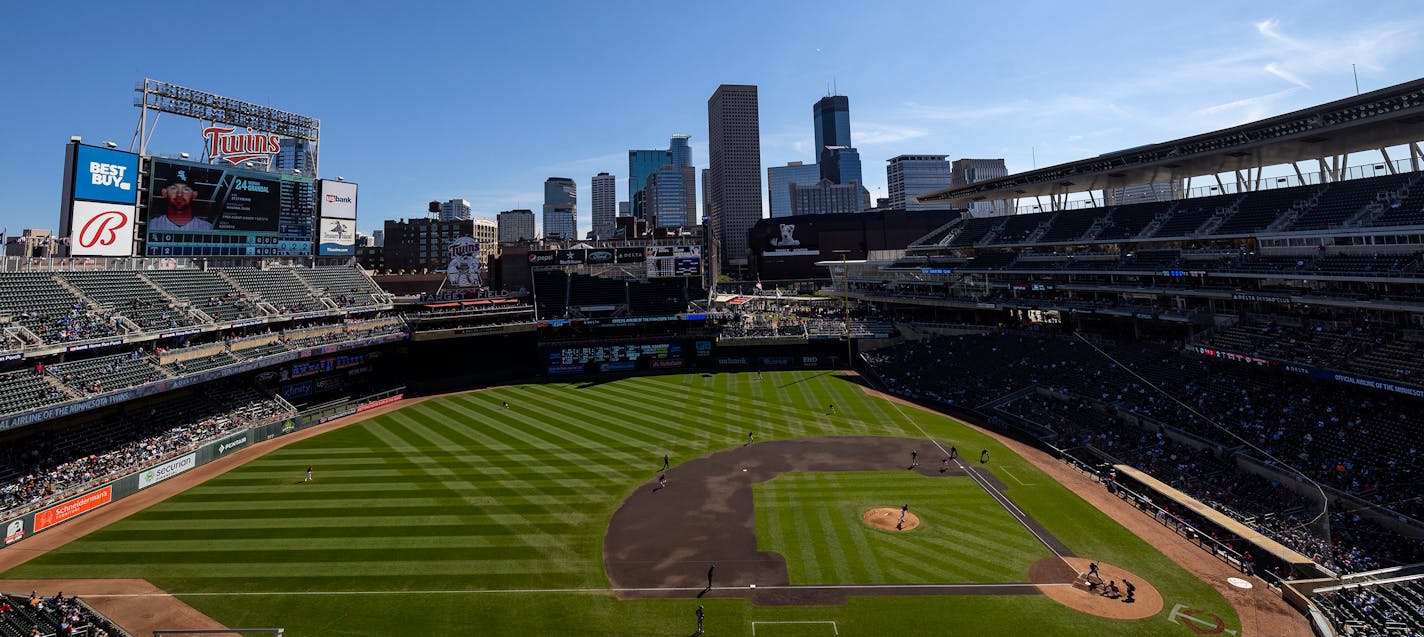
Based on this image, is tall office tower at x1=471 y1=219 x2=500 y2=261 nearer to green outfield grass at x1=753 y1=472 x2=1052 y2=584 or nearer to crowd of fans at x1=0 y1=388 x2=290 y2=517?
crowd of fans at x1=0 y1=388 x2=290 y2=517

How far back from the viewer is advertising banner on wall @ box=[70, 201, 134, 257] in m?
39.8

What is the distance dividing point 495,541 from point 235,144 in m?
45.2

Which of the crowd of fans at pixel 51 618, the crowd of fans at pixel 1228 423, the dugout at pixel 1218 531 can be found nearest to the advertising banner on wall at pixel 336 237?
the crowd of fans at pixel 51 618

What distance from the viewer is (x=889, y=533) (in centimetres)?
2595

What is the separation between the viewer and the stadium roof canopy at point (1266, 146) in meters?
36.2

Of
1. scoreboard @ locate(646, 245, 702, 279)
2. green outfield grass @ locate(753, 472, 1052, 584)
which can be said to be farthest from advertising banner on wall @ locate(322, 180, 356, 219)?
green outfield grass @ locate(753, 472, 1052, 584)

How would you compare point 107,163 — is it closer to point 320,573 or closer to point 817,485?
point 320,573

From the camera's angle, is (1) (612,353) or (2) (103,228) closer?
(2) (103,228)

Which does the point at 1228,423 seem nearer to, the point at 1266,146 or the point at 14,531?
the point at 1266,146

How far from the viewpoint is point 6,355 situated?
3216 centimetres

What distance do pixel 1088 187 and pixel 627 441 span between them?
55.3 metres

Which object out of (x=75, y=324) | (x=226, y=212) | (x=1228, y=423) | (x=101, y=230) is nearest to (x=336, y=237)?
(x=226, y=212)

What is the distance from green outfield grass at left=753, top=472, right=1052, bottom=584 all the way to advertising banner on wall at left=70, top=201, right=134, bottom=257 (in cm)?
4749

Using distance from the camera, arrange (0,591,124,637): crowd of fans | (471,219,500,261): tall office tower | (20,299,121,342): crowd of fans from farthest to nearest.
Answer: (471,219,500,261): tall office tower
(20,299,121,342): crowd of fans
(0,591,124,637): crowd of fans
